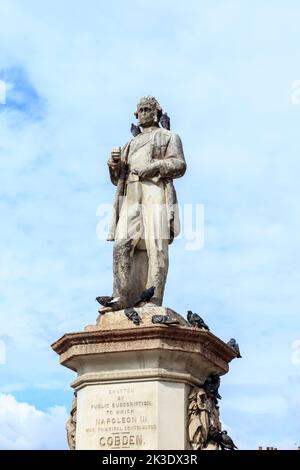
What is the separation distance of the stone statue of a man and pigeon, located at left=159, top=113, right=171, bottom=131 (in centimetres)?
9

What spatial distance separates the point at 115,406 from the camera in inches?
562

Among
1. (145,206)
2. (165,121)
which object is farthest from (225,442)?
(165,121)

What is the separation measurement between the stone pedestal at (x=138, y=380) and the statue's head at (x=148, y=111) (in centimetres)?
347

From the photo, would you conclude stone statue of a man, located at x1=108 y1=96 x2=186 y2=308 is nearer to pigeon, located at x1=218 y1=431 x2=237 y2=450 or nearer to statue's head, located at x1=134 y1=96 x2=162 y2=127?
statue's head, located at x1=134 y1=96 x2=162 y2=127

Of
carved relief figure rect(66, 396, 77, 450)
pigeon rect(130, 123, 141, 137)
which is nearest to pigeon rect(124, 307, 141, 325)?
carved relief figure rect(66, 396, 77, 450)

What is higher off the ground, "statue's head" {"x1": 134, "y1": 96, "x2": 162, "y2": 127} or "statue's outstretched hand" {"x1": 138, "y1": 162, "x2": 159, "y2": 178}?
"statue's head" {"x1": 134, "y1": 96, "x2": 162, "y2": 127}

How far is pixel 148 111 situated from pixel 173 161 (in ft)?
3.65

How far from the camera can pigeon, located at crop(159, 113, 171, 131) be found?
16625 millimetres

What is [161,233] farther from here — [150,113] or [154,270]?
[150,113]

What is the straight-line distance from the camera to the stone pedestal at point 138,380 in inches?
553

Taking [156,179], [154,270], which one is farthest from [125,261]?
[156,179]

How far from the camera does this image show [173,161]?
16.0m
